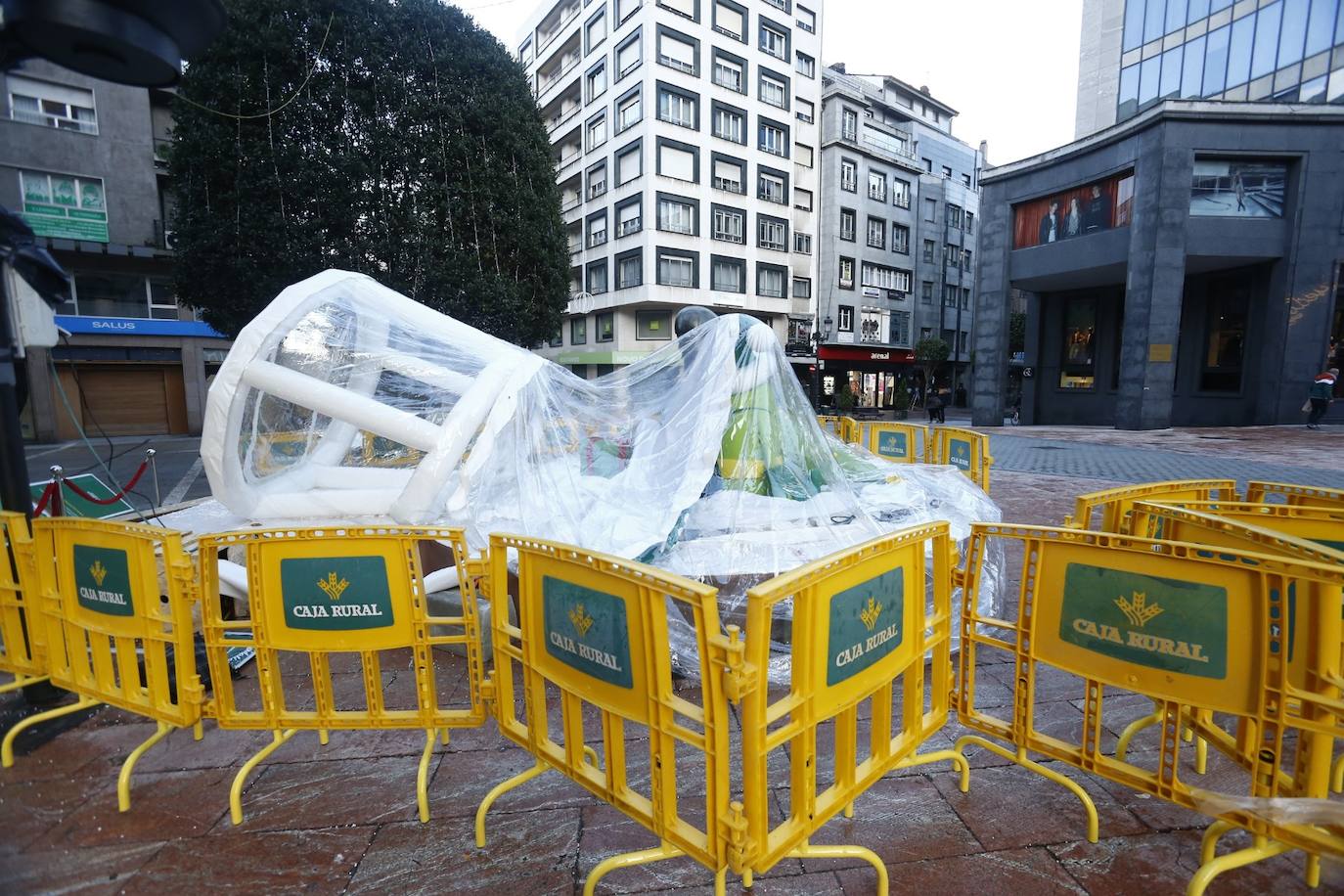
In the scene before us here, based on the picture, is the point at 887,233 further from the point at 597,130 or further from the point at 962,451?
the point at 962,451

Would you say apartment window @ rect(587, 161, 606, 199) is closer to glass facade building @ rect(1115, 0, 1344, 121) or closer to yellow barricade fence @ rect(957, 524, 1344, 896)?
glass facade building @ rect(1115, 0, 1344, 121)

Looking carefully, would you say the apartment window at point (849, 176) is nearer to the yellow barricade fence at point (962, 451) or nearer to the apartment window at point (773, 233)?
the apartment window at point (773, 233)

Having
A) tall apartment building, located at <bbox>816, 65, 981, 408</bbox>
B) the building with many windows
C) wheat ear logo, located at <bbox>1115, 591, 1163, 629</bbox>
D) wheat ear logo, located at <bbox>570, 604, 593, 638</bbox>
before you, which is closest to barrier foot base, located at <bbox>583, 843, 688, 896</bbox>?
wheat ear logo, located at <bbox>570, 604, 593, 638</bbox>

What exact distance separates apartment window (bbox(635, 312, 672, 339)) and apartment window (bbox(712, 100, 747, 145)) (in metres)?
8.37

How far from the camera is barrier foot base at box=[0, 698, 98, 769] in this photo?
2936mm

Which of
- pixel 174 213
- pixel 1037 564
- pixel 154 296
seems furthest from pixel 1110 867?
pixel 154 296

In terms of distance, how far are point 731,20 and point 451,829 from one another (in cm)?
3297

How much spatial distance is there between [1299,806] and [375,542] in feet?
11.0

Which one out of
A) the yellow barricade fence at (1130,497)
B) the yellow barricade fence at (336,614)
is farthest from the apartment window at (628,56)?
the yellow barricade fence at (336,614)

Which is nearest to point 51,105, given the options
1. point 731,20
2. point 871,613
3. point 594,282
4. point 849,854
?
point 594,282

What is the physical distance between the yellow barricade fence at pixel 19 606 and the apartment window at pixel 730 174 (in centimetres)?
2797

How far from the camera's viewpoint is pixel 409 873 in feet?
7.26

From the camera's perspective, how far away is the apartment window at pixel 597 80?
2816 centimetres

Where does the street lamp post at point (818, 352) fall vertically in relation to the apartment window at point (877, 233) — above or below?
below
